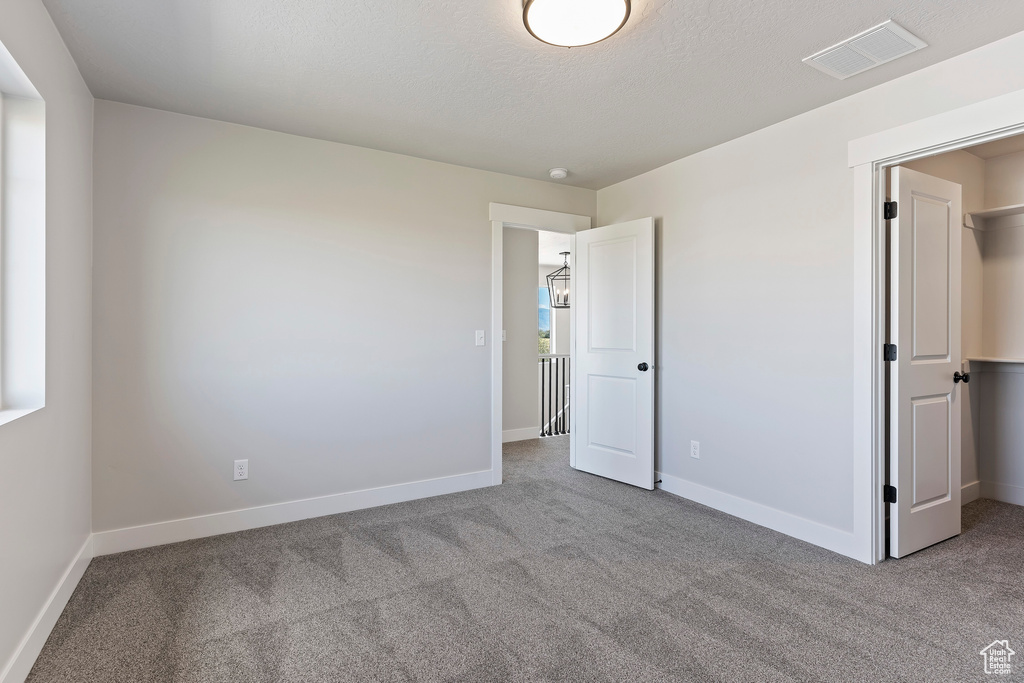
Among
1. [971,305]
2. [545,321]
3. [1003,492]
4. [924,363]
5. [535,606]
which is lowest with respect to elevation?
[535,606]

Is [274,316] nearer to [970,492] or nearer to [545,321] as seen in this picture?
[970,492]

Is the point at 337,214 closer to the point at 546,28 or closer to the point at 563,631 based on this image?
the point at 546,28

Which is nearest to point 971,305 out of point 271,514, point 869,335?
point 869,335

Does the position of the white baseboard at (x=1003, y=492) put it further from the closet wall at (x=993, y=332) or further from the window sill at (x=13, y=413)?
the window sill at (x=13, y=413)

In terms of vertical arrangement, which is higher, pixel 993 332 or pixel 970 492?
pixel 993 332

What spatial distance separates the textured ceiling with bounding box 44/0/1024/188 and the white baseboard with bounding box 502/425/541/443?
326 cm

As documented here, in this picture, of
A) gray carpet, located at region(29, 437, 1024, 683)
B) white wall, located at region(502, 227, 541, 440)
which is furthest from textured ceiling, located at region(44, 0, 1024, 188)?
gray carpet, located at region(29, 437, 1024, 683)

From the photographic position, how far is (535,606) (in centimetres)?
225

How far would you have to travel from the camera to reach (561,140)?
337cm

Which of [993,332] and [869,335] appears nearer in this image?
[869,335]

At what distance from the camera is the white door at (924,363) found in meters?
2.69

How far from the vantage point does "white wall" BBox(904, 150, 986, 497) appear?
3562 millimetres

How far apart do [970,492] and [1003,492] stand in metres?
0.21

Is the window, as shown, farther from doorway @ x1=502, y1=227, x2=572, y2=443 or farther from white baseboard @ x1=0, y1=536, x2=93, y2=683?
white baseboard @ x1=0, y1=536, x2=93, y2=683
